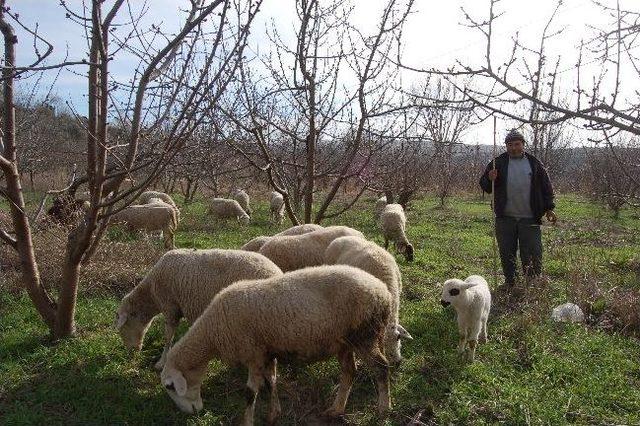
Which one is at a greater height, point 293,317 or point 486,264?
point 293,317

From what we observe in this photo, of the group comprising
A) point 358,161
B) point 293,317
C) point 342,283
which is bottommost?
point 293,317

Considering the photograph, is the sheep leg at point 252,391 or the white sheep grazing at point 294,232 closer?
the sheep leg at point 252,391

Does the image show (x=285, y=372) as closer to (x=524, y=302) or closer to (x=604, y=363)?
(x=604, y=363)

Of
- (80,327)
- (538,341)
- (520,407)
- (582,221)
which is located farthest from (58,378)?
(582,221)

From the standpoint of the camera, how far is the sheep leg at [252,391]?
3775 mm

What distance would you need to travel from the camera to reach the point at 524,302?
6.55 meters

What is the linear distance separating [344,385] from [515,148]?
4416 millimetres

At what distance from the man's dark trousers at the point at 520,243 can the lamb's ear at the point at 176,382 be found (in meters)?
4.92

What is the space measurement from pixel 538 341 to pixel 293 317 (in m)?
3.02

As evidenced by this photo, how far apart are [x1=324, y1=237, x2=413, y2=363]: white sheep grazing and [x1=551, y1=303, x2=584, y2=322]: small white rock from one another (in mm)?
A: 2110

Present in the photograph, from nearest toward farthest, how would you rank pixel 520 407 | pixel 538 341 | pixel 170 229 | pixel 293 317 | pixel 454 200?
pixel 293 317 → pixel 520 407 → pixel 538 341 → pixel 170 229 → pixel 454 200

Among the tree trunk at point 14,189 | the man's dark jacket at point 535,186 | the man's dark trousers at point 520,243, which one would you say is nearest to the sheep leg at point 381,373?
the tree trunk at point 14,189

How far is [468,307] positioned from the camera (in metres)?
4.91

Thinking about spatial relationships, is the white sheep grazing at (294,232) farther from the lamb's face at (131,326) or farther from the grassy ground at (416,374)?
the lamb's face at (131,326)
